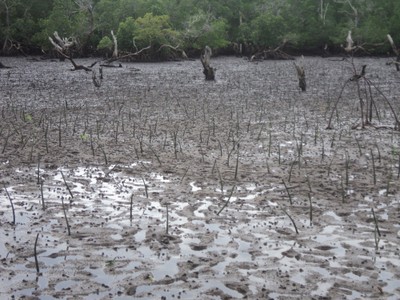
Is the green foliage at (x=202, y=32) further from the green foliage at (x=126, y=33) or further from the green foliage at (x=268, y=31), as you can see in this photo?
the green foliage at (x=126, y=33)

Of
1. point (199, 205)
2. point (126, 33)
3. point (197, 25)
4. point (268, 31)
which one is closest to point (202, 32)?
point (197, 25)

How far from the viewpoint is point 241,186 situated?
23.7 ft

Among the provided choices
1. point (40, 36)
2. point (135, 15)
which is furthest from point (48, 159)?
point (135, 15)

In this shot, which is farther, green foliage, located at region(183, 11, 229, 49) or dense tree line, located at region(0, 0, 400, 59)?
green foliage, located at region(183, 11, 229, 49)

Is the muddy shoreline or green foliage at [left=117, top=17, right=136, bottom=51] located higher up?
green foliage at [left=117, top=17, right=136, bottom=51]

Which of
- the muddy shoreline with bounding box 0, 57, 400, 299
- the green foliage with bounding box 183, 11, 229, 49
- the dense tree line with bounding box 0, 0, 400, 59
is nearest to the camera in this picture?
the muddy shoreline with bounding box 0, 57, 400, 299

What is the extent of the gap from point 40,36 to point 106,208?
3367 centimetres

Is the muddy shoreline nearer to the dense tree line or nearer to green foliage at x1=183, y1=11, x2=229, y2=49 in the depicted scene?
the dense tree line

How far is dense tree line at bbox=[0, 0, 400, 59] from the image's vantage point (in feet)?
120

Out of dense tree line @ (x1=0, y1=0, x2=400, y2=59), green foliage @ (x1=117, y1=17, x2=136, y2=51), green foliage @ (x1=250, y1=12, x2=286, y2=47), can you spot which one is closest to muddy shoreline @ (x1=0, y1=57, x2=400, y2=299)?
dense tree line @ (x1=0, y1=0, x2=400, y2=59)

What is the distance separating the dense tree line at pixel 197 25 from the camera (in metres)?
36.5

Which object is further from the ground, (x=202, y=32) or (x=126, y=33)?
(x=202, y=32)

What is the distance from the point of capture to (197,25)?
3909cm

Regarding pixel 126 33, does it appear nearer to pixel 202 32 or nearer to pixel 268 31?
pixel 202 32
